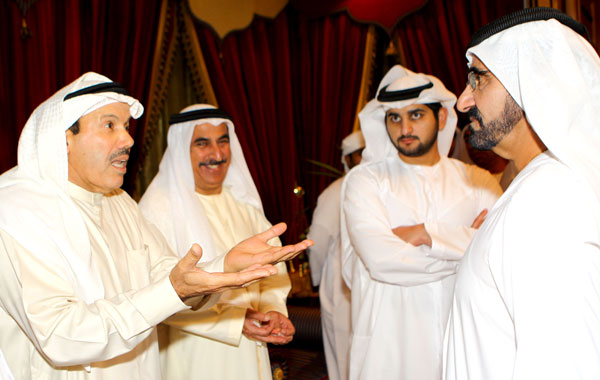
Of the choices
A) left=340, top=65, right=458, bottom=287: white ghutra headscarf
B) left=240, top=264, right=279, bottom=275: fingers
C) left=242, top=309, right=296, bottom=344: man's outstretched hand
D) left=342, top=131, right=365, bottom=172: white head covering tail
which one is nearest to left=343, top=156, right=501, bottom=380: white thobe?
left=340, top=65, right=458, bottom=287: white ghutra headscarf

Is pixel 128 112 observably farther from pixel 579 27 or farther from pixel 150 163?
pixel 150 163

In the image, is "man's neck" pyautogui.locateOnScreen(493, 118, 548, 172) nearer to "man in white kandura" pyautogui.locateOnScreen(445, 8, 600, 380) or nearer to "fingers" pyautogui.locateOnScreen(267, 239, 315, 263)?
"man in white kandura" pyautogui.locateOnScreen(445, 8, 600, 380)

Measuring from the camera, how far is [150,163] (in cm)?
483

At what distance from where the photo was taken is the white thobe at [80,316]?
62.6 inches

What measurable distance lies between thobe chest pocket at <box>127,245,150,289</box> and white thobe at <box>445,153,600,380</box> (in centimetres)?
121

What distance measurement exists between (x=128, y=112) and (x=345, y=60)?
3.88m

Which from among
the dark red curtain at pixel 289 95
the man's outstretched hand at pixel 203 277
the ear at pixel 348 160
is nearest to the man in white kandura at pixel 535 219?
the man's outstretched hand at pixel 203 277

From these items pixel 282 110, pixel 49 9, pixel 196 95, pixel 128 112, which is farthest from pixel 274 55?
pixel 128 112

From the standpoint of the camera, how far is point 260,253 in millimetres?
1839

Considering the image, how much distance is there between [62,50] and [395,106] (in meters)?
2.56

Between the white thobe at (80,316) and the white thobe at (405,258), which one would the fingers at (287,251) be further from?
the white thobe at (405,258)

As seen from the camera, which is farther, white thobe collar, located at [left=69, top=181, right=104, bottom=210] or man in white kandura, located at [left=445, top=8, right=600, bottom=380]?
white thobe collar, located at [left=69, top=181, right=104, bottom=210]

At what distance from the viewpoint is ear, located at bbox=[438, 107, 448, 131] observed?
10.2 ft

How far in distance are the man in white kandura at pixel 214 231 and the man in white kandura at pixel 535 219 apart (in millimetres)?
1165
